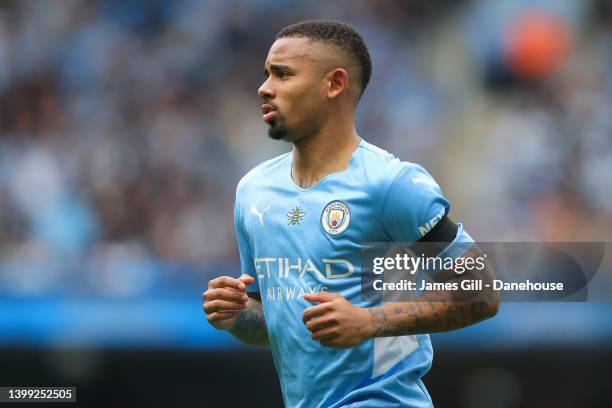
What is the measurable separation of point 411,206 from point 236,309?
0.90 m

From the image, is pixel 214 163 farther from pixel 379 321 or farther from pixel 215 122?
pixel 379 321

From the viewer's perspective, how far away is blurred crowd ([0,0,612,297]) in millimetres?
10039

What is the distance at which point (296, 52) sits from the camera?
4.70 meters

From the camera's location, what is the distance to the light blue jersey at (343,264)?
14.2 feet

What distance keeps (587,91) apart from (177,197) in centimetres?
441

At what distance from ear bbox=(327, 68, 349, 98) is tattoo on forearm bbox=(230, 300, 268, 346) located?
105 cm

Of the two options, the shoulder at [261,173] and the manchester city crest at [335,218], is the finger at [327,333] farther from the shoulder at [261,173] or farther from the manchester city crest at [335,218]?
the shoulder at [261,173]

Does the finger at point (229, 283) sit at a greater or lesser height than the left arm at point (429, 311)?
greater

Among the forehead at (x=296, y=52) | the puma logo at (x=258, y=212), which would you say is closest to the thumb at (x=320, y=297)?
the puma logo at (x=258, y=212)

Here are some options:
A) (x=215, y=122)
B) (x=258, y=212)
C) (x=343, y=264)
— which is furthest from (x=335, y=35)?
(x=215, y=122)

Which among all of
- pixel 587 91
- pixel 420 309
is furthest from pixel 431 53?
pixel 420 309

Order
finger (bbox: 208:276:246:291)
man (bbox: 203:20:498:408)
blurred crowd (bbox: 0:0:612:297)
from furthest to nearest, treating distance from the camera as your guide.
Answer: blurred crowd (bbox: 0:0:612:297) < finger (bbox: 208:276:246:291) < man (bbox: 203:20:498:408)

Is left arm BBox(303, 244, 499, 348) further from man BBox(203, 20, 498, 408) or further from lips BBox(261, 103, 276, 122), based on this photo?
lips BBox(261, 103, 276, 122)

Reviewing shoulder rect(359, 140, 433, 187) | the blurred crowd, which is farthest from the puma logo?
the blurred crowd
